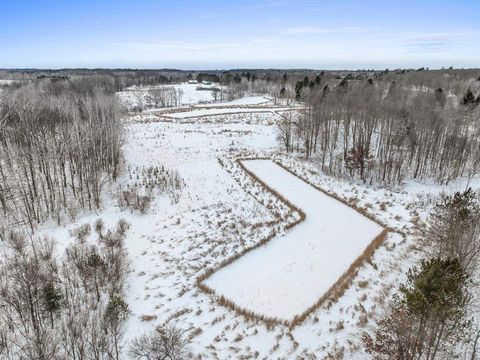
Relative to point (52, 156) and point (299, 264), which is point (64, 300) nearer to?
point (299, 264)

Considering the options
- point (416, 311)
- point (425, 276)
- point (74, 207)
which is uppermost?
point (425, 276)

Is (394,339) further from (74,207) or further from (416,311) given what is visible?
(74,207)

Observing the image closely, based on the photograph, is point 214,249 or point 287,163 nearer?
point 214,249

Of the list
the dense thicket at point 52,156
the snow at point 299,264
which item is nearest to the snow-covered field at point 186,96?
the dense thicket at point 52,156

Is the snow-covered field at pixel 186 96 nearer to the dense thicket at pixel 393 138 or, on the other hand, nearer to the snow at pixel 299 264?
the dense thicket at pixel 393 138

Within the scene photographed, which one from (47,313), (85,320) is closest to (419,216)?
(85,320)

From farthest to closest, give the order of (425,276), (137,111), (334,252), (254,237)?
1. (137,111)
2. (254,237)
3. (334,252)
4. (425,276)

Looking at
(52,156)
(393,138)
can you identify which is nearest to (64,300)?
(52,156)
